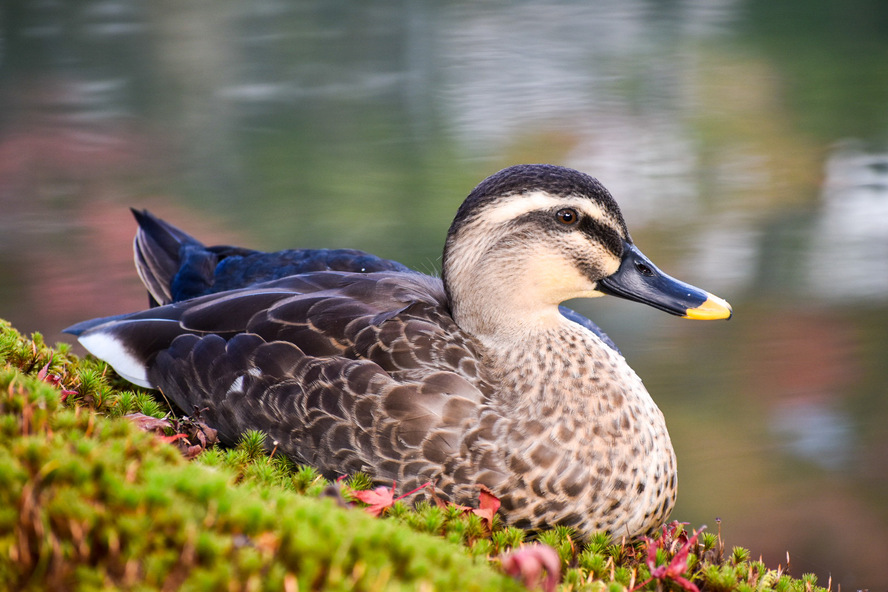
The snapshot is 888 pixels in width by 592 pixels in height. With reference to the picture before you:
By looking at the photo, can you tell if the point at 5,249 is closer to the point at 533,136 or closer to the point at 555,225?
the point at 533,136

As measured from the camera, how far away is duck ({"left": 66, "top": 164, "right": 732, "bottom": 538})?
117 inches

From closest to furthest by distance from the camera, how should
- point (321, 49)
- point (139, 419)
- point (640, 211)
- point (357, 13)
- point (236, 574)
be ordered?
point (236, 574) → point (139, 419) → point (640, 211) → point (321, 49) → point (357, 13)

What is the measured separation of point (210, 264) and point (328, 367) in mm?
1642

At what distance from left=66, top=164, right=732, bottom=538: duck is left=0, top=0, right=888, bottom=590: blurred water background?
113 inches

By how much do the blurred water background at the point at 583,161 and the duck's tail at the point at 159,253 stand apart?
2.92 meters

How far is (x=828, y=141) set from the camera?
10.4 meters

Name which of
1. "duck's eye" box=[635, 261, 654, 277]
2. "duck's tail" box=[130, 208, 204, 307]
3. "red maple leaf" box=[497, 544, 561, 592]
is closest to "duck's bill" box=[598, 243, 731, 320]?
"duck's eye" box=[635, 261, 654, 277]

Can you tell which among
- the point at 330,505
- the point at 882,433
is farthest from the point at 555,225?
the point at 882,433

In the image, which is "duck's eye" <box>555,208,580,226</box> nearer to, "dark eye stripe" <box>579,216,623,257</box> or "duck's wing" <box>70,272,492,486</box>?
"dark eye stripe" <box>579,216,623,257</box>

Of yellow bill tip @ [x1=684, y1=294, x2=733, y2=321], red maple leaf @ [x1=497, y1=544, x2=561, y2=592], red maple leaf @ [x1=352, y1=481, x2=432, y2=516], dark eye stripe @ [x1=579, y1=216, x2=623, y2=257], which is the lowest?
red maple leaf @ [x1=352, y1=481, x2=432, y2=516]

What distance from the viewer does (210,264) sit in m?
4.52

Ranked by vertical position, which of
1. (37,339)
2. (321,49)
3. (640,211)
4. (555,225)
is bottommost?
(640,211)

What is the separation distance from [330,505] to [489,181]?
1.54 metres

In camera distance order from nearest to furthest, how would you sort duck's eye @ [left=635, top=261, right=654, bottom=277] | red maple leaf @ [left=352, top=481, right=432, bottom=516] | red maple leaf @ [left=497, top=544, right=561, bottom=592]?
red maple leaf @ [left=497, top=544, right=561, bottom=592] < red maple leaf @ [left=352, top=481, right=432, bottom=516] < duck's eye @ [left=635, top=261, right=654, bottom=277]
